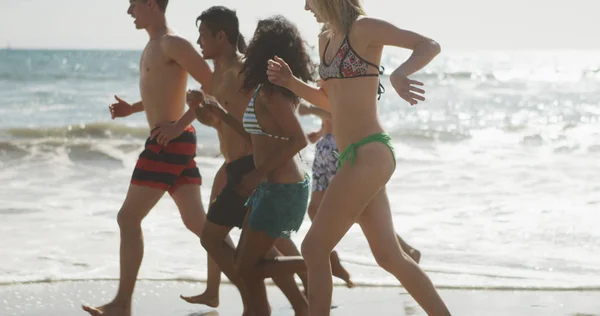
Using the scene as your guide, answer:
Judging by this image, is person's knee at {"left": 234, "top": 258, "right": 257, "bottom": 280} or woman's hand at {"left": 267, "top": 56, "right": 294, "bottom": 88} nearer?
woman's hand at {"left": 267, "top": 56, "right": 294, "bottom": 88}

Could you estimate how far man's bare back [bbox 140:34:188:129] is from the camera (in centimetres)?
512

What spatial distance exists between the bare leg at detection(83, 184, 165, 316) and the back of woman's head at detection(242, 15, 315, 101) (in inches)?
39.0

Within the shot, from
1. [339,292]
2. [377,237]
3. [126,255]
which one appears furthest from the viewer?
[339,292]

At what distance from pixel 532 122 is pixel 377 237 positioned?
19735 mm

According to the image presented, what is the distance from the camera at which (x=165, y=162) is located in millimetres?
5000

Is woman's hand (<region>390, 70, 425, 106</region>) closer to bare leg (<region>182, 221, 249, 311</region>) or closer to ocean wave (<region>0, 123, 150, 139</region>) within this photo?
bare leg (<region>182, 221, 249, 311</region>)

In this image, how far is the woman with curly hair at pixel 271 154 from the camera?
4191 mm

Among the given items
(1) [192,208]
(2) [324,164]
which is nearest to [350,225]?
(1) [192,208]

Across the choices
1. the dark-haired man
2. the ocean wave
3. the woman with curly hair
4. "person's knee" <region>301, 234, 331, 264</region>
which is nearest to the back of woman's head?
the woman with curly hair

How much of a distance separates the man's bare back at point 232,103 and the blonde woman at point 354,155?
64 centimetres

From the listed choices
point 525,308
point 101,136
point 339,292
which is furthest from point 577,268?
point 101,136

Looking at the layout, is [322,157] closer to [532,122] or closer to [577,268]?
[577,268]

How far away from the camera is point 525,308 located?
218 inches

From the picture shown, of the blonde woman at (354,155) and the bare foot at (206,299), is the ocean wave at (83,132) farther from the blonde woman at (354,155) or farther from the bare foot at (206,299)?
the blonde woman at (354,155)
